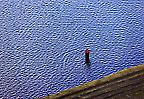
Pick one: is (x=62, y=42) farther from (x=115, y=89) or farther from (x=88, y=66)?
(x=115, y=89)

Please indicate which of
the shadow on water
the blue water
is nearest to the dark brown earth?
the blue water

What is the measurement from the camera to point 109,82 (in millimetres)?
10547

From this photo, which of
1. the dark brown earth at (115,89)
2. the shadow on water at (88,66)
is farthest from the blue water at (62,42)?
the dark brown earth at (115,89)

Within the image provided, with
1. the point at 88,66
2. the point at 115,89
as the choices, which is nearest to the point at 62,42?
the point at 88,66

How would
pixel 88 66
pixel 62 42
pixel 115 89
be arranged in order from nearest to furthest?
pixel 115 89 < pixel 88 66 < pixel 62 42

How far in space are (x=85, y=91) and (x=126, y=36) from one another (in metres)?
4.48

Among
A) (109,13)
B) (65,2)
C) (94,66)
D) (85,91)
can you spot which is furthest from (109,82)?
(65,2)

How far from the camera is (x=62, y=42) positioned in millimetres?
13836

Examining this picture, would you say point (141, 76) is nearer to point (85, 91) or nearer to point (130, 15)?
point (85, 91)

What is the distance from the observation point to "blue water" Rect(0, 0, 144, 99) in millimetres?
12188

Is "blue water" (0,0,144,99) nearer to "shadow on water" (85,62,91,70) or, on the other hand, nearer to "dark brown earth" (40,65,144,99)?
"shadow on water" (85,62,91,70)

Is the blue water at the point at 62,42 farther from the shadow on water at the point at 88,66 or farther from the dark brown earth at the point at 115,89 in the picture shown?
the dark brown earth at the point at 115,89

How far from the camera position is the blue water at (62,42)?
12.2m

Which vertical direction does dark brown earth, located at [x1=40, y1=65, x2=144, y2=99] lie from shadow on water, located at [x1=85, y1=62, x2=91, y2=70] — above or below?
below
